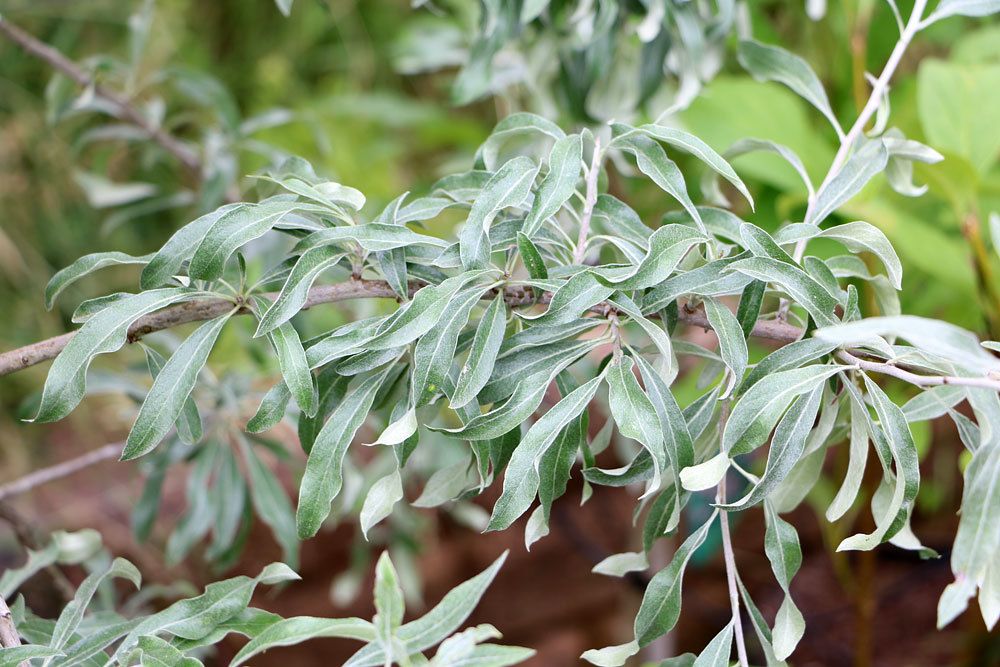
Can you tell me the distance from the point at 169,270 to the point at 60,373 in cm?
7

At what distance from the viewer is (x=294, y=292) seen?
0.40m

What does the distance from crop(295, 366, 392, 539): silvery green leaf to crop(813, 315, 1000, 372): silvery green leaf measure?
0.23 m

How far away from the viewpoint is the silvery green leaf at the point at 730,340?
401 millimetres

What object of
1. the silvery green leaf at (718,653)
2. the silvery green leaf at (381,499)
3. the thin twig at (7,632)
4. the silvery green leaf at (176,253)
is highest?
the silvery green leaf at (176,253)

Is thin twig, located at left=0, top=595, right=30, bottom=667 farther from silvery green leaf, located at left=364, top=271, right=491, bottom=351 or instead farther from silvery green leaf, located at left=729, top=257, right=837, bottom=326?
silvery green leaf, located at left=729, top=257, right=837, bottom=326

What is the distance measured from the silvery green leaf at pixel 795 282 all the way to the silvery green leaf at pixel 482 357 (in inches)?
4.4

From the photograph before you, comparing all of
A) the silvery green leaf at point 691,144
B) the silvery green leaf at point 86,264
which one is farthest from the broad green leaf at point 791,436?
the silvery green leaf at point 86,264

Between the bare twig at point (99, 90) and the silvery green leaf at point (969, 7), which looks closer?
the silvery green leaf at point (969, 7)

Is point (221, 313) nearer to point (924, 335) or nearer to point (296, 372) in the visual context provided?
point (296, 372)

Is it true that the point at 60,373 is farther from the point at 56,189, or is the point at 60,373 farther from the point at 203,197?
the point at 56,189

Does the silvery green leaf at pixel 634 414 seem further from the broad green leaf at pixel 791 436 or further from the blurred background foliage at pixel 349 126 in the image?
the blurred background foliage at pixel 349 126

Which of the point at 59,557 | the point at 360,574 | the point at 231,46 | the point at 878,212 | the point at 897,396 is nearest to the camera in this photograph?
the point at 59,557

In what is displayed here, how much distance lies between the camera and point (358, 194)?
44cm

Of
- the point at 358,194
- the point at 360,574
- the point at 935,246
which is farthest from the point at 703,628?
the point at 358,194
